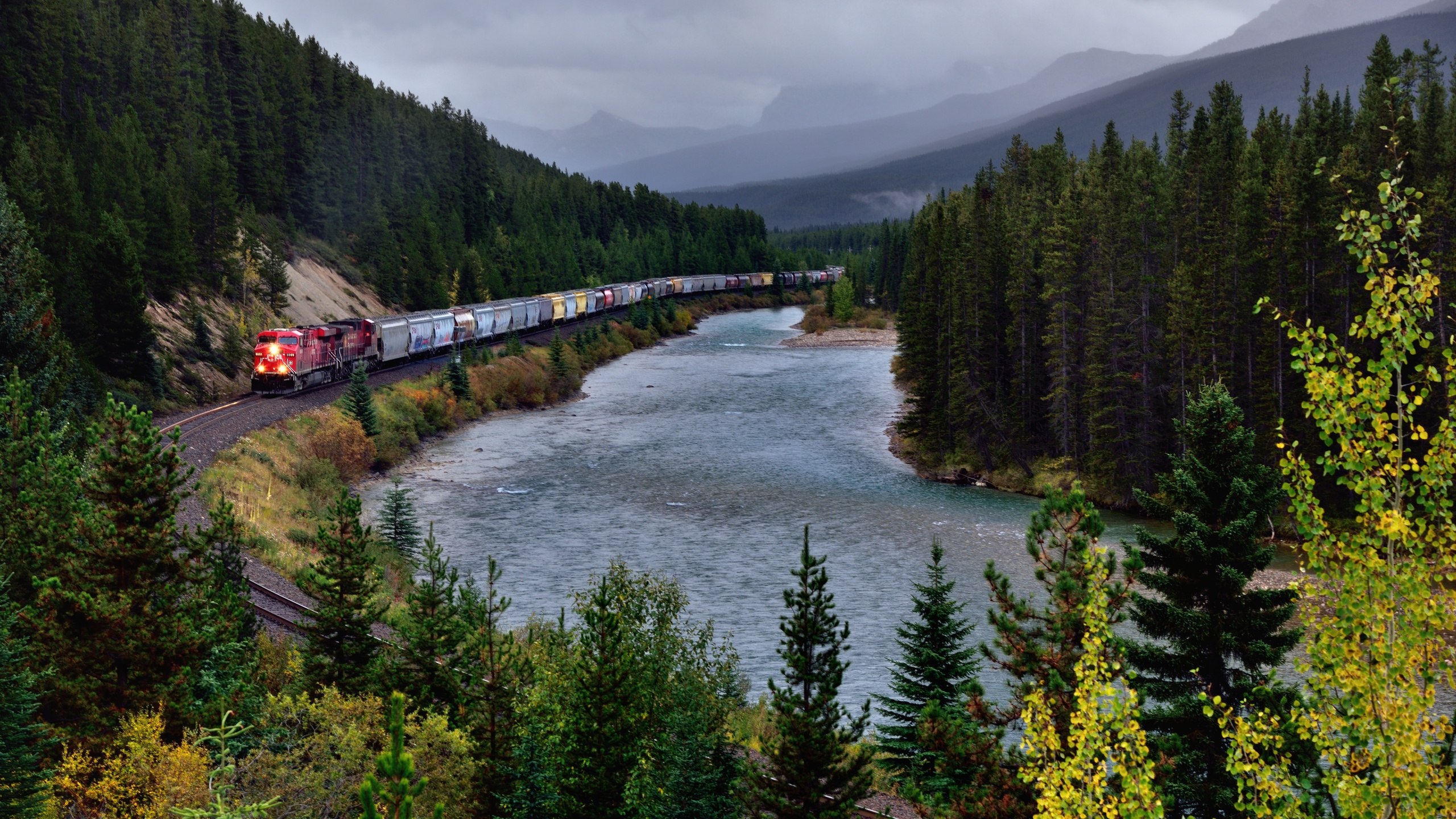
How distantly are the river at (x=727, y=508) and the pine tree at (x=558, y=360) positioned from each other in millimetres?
3706

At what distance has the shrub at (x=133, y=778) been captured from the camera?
50.4ft

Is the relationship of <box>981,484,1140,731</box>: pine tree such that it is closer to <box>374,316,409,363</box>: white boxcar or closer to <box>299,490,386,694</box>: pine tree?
<box>299,490,386,694</box>: pine tree

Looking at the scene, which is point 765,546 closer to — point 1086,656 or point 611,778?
point 611,778

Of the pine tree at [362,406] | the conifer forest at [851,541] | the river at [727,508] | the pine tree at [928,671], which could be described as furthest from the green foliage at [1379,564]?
the pine tree at [362,406]

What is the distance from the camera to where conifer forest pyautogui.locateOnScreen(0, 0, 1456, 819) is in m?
8.74

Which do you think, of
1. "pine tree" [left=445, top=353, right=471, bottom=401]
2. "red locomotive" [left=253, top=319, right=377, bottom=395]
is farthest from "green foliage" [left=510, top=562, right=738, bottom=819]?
"pine tree" [left=445, top=353, right=471, bottom=401]

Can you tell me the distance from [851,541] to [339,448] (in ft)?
88.3

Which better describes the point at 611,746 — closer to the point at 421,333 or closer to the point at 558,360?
the point at 421,333

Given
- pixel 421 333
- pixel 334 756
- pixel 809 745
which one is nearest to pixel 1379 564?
pixel 809 745

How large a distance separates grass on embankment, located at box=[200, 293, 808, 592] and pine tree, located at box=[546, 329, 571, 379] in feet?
0.83

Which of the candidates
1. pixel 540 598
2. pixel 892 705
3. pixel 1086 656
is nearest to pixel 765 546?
pixel 540 598

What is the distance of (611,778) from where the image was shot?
17.0 m

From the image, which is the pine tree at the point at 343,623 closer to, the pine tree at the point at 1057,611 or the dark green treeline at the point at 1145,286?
the pine tree at the point at 1057,611

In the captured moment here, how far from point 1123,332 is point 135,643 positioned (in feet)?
163
